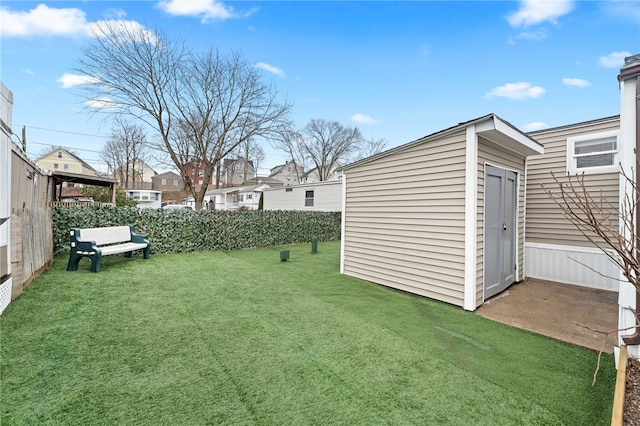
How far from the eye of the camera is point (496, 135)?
4.24m

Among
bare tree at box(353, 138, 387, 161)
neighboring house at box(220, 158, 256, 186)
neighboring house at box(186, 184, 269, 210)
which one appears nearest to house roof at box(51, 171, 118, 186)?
neighboring house at box(186, 184, 269, 210)

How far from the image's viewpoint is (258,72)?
51.5ft

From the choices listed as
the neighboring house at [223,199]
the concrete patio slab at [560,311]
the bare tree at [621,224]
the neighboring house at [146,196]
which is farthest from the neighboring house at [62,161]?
the bare tree at [621,224]

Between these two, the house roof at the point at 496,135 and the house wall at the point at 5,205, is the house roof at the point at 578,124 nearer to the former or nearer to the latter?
the house roof at the point at 496,135

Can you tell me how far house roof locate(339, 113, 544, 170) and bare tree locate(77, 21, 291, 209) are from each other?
517 inches

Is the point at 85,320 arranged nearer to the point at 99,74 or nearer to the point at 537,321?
the point at 537,321

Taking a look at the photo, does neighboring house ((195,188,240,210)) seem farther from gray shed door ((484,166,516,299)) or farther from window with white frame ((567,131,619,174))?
window with white frame ((567,131,619,174))

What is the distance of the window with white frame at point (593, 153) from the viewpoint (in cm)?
514

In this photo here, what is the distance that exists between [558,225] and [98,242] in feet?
31.6

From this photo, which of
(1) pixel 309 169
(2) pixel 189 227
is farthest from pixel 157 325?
(1) pixel 309 169

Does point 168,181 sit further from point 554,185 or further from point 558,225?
point 558,225

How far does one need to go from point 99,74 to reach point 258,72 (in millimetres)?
7286

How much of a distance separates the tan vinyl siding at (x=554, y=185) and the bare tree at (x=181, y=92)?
44.1 feet

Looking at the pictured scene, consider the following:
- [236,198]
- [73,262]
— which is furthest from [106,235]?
[236,198]
